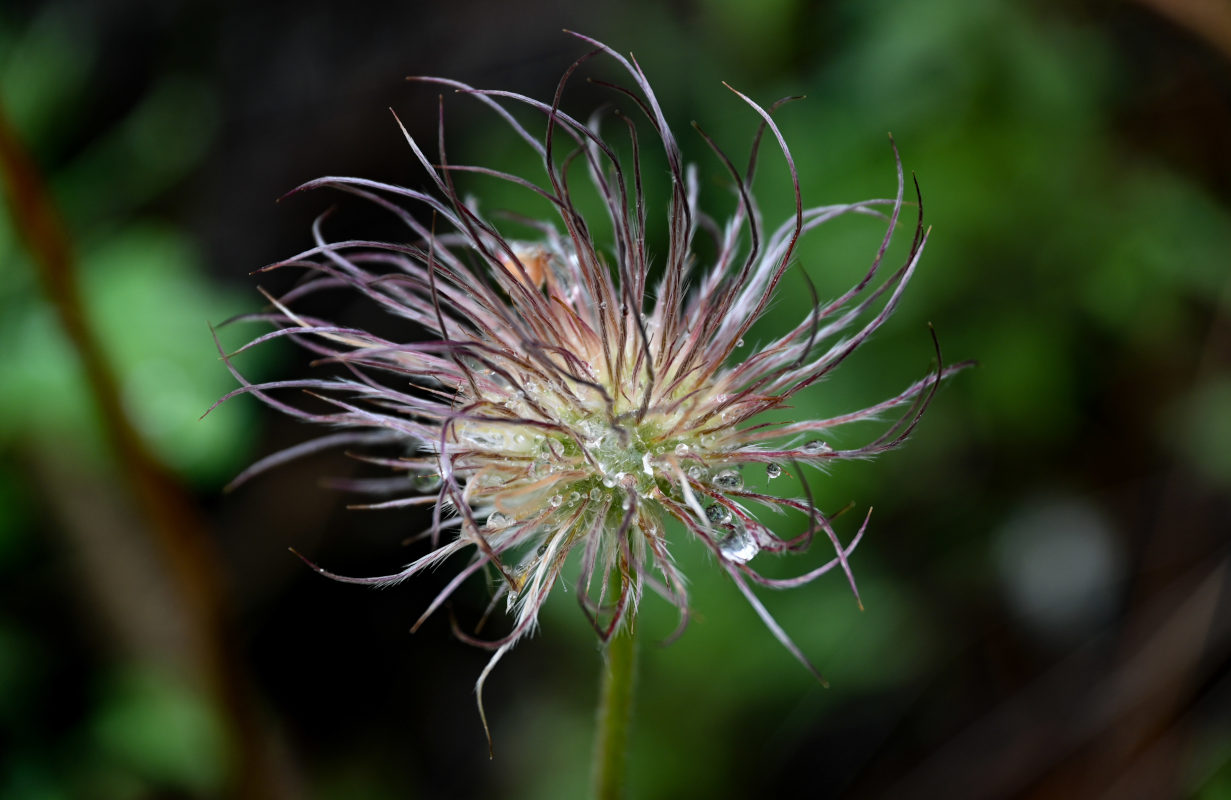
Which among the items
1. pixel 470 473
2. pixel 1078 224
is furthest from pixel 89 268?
pixel 1078 224

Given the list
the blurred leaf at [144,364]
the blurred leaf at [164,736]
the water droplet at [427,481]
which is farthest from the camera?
the blurred leaf at [164,736]

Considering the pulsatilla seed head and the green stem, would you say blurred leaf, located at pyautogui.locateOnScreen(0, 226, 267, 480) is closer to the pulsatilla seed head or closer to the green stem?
the pulsatilla seed head

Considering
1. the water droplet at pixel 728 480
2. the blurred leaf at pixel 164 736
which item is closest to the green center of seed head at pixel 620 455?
the water droplet at pixel 728 480

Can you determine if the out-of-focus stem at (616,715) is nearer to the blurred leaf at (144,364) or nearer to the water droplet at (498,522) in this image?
the water droplet at (498,522)

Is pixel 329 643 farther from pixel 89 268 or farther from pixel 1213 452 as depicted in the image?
pixel 1213 452

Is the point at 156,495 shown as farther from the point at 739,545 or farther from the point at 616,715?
the point at 739,545

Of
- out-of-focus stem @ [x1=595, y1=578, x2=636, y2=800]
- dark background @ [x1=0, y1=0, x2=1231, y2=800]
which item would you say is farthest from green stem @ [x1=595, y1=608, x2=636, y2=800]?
dark background @ [x1=0, y1=0, x2=1231, y2=800]
